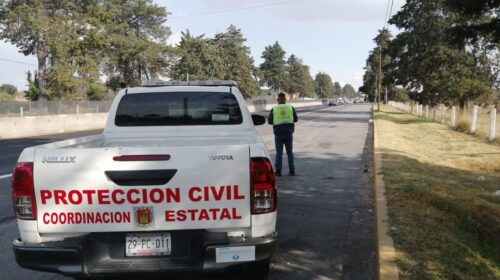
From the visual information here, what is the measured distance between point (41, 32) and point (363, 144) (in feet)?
118

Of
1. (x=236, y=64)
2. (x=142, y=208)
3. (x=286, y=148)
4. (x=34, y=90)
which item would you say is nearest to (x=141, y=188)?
(x=142, y=208)

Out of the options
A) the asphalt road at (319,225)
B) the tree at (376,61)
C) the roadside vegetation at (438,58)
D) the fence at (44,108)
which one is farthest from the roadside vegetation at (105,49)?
the asphalt road at (319,225)

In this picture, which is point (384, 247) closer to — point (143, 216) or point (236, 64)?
point (143, 216)

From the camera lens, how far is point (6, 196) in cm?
836

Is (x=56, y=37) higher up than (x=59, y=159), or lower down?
higher up

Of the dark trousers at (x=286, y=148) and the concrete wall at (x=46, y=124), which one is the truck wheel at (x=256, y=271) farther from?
the concrete wall at (x=46, y=124)

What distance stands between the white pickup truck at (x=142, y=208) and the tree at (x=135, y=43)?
163 ft

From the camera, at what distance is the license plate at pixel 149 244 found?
366 centimetres

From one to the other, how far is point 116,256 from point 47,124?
23.0 metres

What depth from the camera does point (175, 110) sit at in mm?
5672

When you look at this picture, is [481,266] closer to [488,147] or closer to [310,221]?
[310,221]

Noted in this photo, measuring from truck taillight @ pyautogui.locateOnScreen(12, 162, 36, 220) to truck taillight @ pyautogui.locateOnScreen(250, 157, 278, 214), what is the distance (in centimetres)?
158

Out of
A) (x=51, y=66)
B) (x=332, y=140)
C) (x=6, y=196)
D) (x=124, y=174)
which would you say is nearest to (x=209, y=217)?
(x=124, y=174)

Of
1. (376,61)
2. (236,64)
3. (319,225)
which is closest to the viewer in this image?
(319,225)
